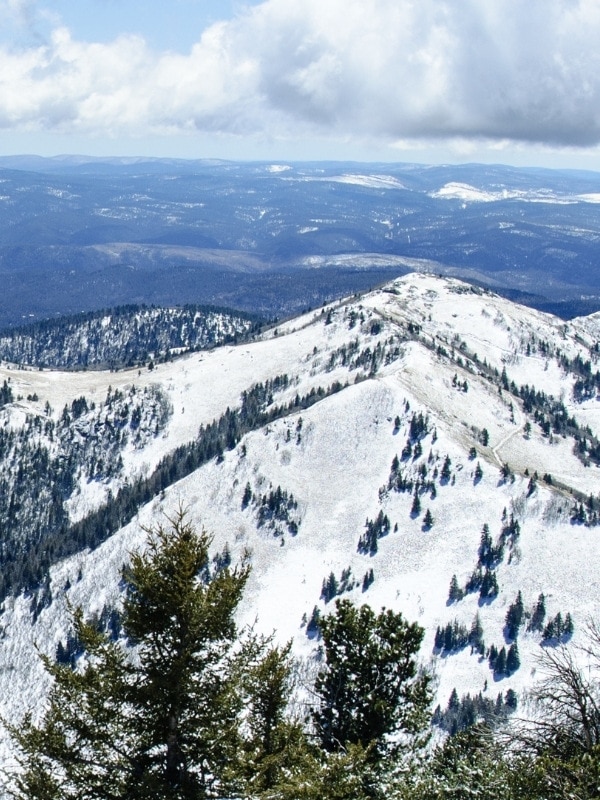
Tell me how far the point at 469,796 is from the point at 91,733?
43.7 feet

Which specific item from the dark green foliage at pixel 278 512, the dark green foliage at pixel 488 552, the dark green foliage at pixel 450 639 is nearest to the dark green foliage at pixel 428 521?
the dark green foliage at pixel 488 552

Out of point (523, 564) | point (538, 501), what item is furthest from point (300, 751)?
point (538, 501)

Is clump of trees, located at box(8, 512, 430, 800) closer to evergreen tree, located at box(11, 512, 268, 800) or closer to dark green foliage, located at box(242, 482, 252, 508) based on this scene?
evergreen tree, located at box(11, 512, 268, 800)

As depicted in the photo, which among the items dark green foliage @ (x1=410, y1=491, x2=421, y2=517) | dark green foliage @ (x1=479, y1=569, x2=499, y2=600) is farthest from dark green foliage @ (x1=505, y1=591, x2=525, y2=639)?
dark green foliage @ (x1=410, y1=491, x2=421, y2=517)

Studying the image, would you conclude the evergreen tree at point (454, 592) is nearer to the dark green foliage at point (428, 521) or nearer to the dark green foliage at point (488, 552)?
the dark green foliage at point (488, 552)

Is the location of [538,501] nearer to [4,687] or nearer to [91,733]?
[4,687]

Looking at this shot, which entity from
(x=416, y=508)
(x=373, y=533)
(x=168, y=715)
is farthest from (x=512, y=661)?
(x=168, y=715)

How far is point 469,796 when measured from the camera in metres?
26.7

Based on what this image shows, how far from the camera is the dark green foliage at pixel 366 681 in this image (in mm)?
35094

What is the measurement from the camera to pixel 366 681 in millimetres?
35625

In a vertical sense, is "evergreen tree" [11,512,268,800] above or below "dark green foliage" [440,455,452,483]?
above

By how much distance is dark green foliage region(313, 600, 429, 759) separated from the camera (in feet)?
115

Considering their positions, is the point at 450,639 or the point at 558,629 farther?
the point at 450,639

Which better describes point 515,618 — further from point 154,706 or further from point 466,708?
point 154,706
